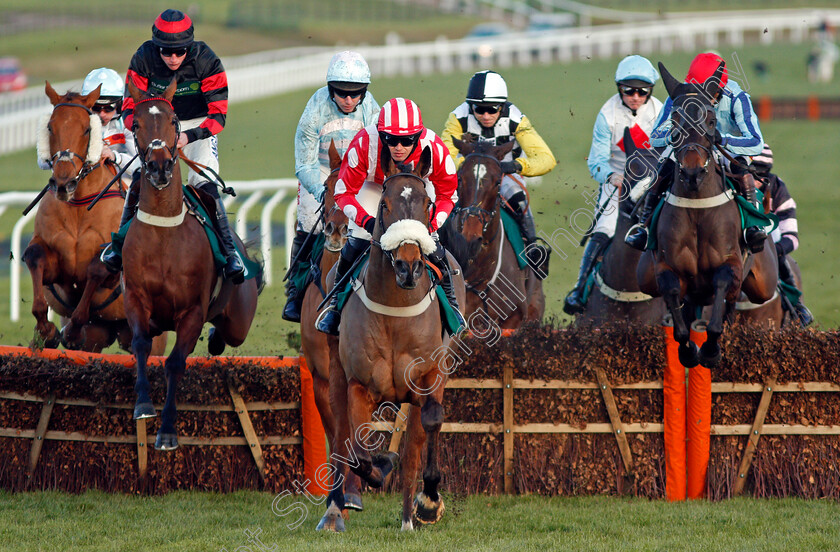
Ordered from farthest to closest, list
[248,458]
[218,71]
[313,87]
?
[313,87], [218,71], [248,458]

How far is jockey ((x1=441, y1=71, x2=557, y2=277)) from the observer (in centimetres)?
815

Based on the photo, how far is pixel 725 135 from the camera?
7234mm

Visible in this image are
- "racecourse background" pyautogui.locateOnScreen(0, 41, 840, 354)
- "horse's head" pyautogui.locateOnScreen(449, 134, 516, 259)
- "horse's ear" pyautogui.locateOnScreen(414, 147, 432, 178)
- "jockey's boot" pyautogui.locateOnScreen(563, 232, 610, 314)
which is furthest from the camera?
"racecourse background" pyautogui.locateOnScreen(0, 41, 840, 354)

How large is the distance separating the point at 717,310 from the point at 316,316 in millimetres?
2408

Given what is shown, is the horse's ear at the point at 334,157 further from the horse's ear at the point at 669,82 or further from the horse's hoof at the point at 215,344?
the horse's hoof at the point at 215,344

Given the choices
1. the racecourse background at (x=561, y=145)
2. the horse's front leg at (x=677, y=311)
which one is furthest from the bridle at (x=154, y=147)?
the racecourse background at (x=561, y=145)

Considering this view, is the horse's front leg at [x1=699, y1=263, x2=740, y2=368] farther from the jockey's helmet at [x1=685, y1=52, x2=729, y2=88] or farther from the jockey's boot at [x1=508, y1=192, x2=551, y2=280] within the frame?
the jockey's boot at [x1=508, y1=192, x2=551, y2=280]

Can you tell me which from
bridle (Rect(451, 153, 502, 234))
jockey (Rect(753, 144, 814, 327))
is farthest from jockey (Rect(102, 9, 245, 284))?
jockey (Rect(753, 144, 814, 327))

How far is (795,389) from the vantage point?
652 centimetres

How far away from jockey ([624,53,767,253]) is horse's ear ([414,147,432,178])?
2.11 m

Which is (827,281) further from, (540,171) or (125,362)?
A: (125,362)

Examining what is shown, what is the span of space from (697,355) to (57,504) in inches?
151

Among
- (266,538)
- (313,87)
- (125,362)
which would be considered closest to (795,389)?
(266,538)

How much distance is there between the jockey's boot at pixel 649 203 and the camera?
285 inches
